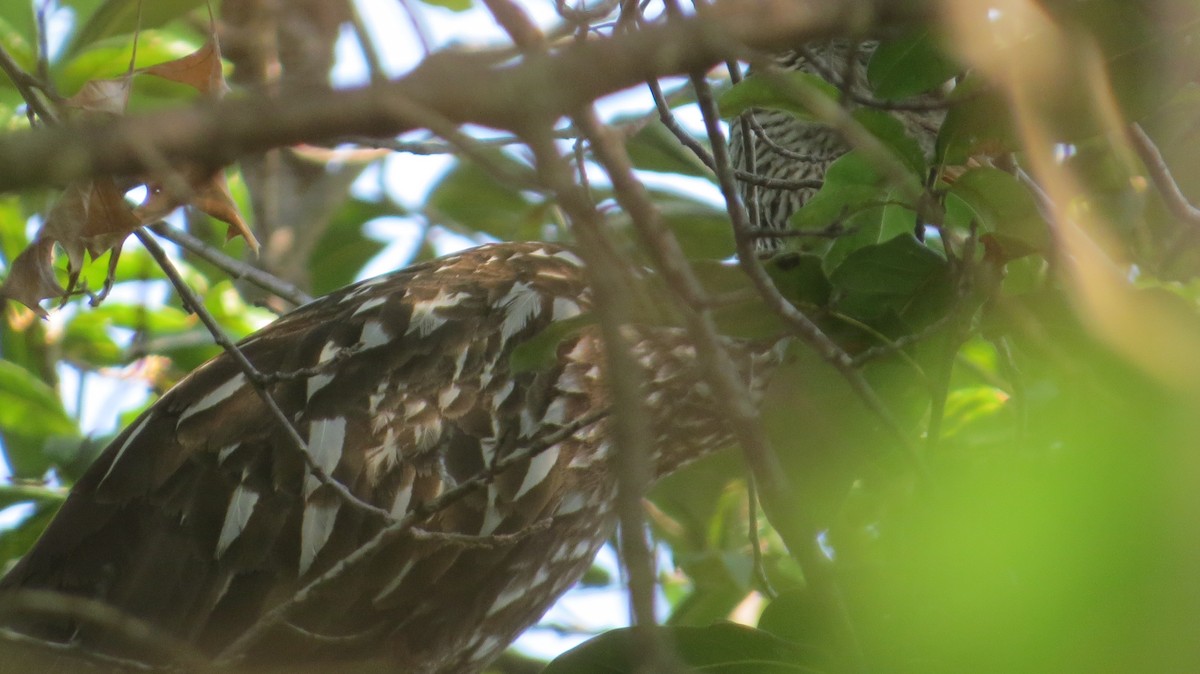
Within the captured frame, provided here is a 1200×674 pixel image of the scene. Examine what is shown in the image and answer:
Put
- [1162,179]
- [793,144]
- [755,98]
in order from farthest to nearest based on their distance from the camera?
[793,144], [1162,179], [755,98]

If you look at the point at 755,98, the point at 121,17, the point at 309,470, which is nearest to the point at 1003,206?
the point at 755,98

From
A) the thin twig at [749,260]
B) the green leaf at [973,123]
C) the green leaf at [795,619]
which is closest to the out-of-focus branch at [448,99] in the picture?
the thin twig at [749,260]

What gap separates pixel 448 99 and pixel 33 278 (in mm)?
1169

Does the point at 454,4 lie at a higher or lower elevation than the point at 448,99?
higher

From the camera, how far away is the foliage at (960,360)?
4.61 ft

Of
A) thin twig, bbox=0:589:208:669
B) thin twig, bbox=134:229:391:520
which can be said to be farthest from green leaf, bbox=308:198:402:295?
thin twig, bbox=134:229:391:520

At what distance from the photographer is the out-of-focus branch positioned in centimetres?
86

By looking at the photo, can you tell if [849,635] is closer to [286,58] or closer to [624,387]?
[624,387]

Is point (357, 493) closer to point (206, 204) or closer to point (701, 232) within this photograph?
point (206, 204)

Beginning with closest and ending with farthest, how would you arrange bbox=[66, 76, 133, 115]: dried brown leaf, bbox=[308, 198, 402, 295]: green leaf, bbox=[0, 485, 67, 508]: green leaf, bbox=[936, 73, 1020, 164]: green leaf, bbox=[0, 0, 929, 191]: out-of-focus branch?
bbox=[0, 0, 929, 191]: out-of-focus branch
bbox=[936, 73, 1020, 164]: green leaf
bbox=[66, 76, 133, 115]: dried brown leaf
bbox=[0, 485, 67, 508]: green leaf
bbox=[308, 198, 402, 295]: green leaf

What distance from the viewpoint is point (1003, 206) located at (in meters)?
1.77

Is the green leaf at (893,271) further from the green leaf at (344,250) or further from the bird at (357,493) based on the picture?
A: the green leaf at (344,250)

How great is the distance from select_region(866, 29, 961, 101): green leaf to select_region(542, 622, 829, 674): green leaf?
76cm

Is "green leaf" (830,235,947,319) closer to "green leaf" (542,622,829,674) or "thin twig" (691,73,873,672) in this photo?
"thin twig" (691,73,873,672)
